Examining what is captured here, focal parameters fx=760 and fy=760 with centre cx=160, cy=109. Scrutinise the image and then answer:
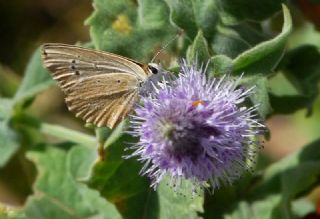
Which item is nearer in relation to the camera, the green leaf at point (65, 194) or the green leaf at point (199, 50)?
the green leaf at point (199, 50)

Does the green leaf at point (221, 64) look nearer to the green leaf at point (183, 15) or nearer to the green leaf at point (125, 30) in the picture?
the green leaf at point (183, 15)

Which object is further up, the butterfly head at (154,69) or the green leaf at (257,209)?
the butterfly head at (154,69)

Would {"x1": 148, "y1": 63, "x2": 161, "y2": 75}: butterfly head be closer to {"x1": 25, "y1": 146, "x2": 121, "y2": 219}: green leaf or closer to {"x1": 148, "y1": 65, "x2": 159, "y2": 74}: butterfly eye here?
{"x1": 148, "y1": 65, "x2": 159, "y2": 74}: butterfly eye

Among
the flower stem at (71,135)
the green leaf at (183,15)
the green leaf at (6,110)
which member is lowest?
the flower stem at (71,135)

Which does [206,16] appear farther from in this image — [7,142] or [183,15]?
[7,142]

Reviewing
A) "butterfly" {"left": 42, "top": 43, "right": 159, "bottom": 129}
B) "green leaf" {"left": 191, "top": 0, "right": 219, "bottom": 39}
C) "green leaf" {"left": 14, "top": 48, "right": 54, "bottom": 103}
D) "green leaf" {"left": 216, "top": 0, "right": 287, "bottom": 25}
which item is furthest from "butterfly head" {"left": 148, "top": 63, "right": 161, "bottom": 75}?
"green leaf" {"left": 14, "top": 48, "right": 54, "bottom": 103}

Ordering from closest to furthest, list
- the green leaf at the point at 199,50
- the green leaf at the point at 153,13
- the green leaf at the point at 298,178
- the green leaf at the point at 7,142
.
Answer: the green leaf at the point at 199,50
the green leaf at the point at 153,13
the green leaf at the point at 298,178
the green leaf at the point at 7,142

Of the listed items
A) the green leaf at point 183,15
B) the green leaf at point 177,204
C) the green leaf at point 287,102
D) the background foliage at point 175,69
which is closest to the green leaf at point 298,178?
the background foliage at point 175,69
